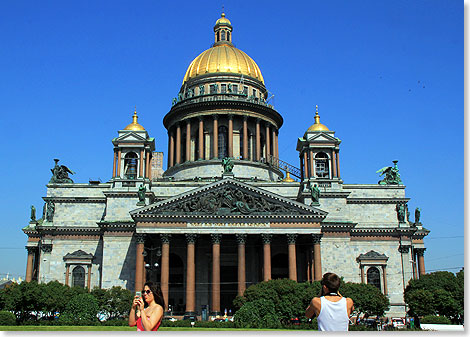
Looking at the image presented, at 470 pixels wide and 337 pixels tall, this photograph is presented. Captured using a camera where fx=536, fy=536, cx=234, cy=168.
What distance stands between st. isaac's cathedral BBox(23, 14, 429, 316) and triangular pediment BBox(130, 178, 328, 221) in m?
0.10

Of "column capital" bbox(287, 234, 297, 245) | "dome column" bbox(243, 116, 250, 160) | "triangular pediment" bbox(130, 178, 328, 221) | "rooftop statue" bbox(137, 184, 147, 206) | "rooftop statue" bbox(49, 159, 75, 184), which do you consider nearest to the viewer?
"column capital" bbox(287, 234, 297, 245)

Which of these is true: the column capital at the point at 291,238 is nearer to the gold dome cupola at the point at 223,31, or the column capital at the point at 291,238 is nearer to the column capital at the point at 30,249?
the column capital at the point at 30,249

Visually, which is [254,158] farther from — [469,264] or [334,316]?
[334,316]

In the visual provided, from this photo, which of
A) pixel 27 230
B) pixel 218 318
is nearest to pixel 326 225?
pixel 218 318

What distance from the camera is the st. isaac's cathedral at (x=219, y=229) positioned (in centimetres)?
5441

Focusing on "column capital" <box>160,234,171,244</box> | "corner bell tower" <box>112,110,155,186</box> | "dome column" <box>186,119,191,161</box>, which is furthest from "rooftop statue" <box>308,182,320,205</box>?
"dome column" <box>186,119,191,161</box>

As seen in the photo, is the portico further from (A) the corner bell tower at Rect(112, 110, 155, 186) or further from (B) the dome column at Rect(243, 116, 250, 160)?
(B) the dome column at Rect(243, 116, 250, 160)

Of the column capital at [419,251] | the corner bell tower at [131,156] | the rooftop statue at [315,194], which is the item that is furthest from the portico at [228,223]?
the column capital at [419,251]

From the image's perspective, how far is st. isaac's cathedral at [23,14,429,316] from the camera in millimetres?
54406

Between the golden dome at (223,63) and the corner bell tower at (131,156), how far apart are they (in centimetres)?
2070

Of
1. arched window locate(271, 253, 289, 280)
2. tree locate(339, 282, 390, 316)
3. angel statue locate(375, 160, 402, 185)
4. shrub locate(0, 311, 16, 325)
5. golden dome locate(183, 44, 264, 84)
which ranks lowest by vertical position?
shrub locate(0, 311, 16, 325)

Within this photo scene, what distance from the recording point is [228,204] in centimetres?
5538

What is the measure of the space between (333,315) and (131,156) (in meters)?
57.2

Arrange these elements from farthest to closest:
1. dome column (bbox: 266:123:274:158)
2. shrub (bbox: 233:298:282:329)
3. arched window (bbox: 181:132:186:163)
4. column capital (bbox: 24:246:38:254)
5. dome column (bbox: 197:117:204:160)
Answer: arched window (bbox: 181:132:186:163)
dome column (bbox: 266:123:274:158)
dome column (bbox: 197:117:204:160)
column capital (bbox: 24:246:38:254)
shrub (bbox: 233:298:282:329)
